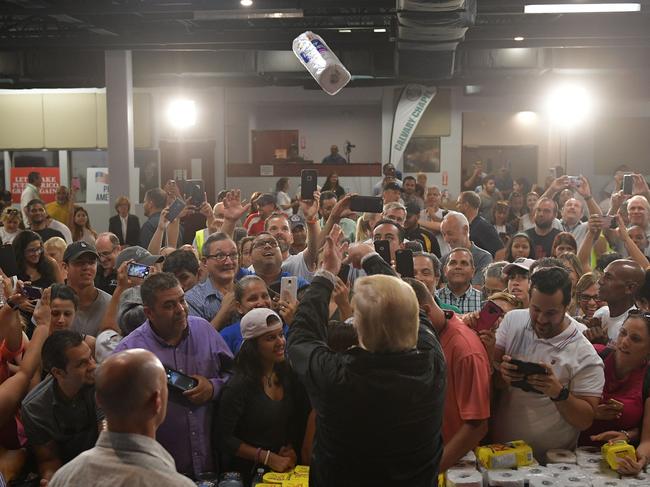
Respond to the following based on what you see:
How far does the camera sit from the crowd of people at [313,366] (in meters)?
2.32

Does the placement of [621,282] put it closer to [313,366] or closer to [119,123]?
[313,366]

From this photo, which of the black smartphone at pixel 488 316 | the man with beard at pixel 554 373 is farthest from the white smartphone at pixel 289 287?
the man with beard at pixel 554 373

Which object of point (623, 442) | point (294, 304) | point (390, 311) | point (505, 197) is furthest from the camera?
point (505, 197)

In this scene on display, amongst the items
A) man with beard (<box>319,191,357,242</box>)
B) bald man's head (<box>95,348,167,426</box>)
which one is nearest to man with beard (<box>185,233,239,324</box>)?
bald man's head (<box>95,348,167,426</box>)

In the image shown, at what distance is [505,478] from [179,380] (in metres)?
1.28

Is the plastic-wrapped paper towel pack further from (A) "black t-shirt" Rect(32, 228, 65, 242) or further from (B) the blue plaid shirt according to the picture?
(A) "black t-shirt" Rect(32, 228, 65, 242)

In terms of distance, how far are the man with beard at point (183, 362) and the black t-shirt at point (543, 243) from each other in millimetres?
3946

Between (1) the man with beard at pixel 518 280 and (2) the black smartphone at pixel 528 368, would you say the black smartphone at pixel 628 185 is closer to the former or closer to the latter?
(1) the man with beard at pixel 518 280

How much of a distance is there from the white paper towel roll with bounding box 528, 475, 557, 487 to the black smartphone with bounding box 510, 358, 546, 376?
14.6 inches

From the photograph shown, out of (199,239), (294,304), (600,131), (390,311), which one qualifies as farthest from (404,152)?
(390,311)

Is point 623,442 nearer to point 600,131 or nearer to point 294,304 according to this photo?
point 294,304

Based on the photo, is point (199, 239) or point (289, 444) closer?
point (289, 444)

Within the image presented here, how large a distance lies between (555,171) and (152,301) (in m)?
10.2

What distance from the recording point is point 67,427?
328cm
